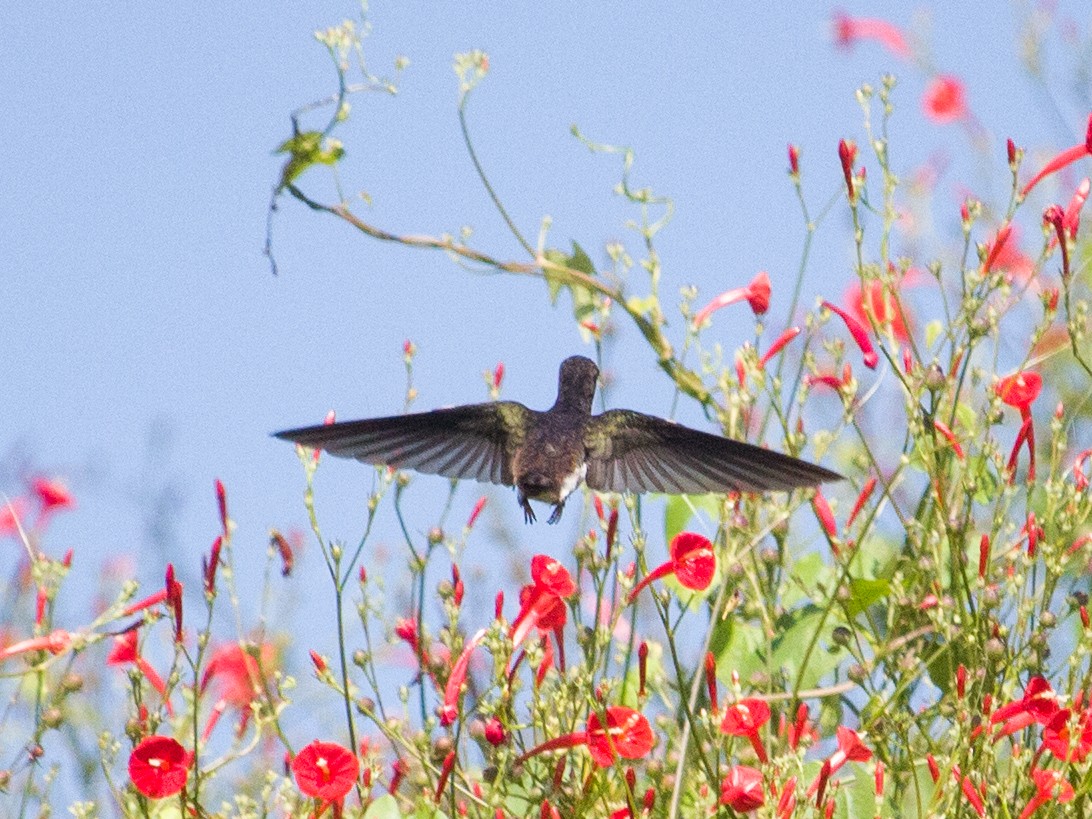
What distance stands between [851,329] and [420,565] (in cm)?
108

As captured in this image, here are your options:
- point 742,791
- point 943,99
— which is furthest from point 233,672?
point 943,99

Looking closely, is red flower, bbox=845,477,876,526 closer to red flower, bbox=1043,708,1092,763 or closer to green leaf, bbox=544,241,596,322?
red flower, bbox=1043,708,1092,763

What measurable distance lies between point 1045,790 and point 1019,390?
919 mm

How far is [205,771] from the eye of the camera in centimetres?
Answer: 302

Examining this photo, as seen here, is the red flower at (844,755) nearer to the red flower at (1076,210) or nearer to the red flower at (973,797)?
the red flower at (973,797)

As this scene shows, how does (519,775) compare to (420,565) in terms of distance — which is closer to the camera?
(519,775)

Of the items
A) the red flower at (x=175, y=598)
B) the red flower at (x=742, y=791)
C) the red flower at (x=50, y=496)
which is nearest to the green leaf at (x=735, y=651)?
the red flower at (x=742, y=791)

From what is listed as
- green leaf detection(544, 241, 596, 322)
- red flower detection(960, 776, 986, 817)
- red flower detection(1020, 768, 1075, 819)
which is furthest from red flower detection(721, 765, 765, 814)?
green leaf detection(544, 241, 596, 322)

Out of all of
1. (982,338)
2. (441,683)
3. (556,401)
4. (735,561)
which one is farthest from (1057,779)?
(556,401)

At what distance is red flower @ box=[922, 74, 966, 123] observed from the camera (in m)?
7.33

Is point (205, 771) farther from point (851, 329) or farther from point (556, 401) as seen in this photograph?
point (851, 329)

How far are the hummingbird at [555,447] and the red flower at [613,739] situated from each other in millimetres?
498

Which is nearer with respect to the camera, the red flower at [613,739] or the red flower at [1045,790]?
the red flower at [1045,790]

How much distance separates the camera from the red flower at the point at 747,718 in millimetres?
2908
